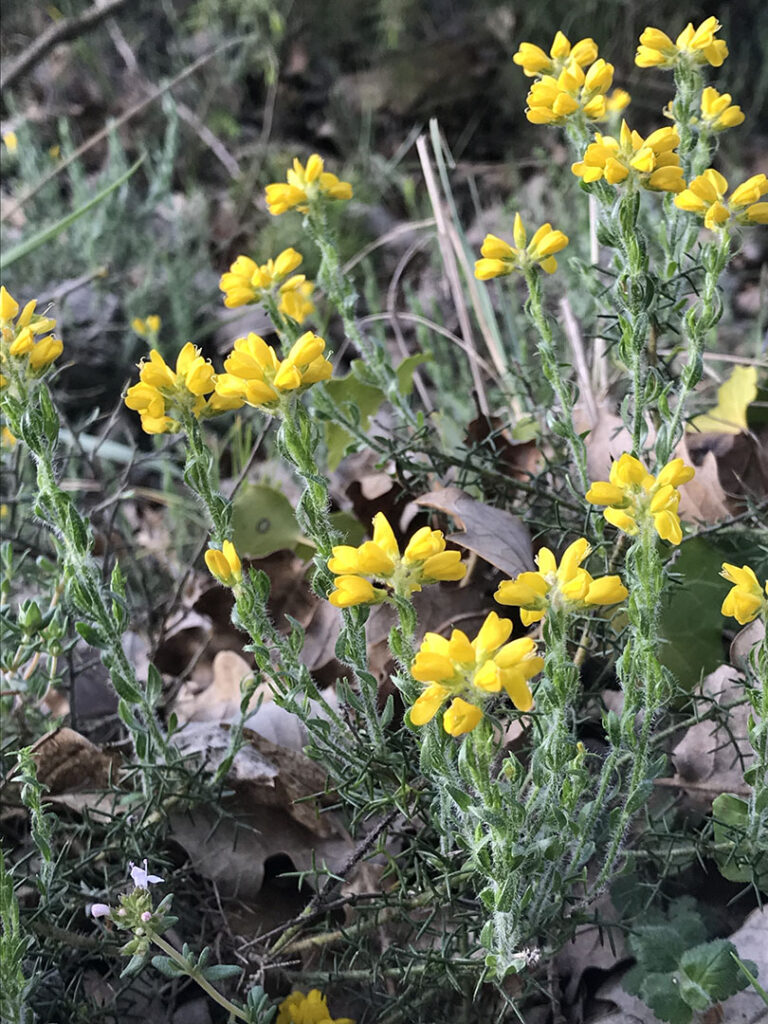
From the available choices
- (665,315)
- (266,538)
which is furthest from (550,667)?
(266,538)

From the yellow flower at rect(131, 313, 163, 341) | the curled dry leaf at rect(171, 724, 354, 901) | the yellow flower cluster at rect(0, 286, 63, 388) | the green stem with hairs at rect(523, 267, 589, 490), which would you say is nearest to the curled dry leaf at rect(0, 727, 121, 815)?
the curled dry leaf at rect(171, 724, 354, 901)

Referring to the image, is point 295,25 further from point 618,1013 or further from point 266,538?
point 618,1013

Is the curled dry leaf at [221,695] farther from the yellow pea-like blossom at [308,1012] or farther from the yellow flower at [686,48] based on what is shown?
the yellow flower at [686,48]

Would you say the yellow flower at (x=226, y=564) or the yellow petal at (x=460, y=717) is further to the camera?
the yellow flower at (x=226, y=564)

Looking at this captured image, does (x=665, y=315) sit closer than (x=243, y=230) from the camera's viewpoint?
Yes

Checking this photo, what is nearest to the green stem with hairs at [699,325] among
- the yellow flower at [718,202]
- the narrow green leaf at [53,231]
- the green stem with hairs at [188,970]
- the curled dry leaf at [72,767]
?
the yellow flower at [718,202]
